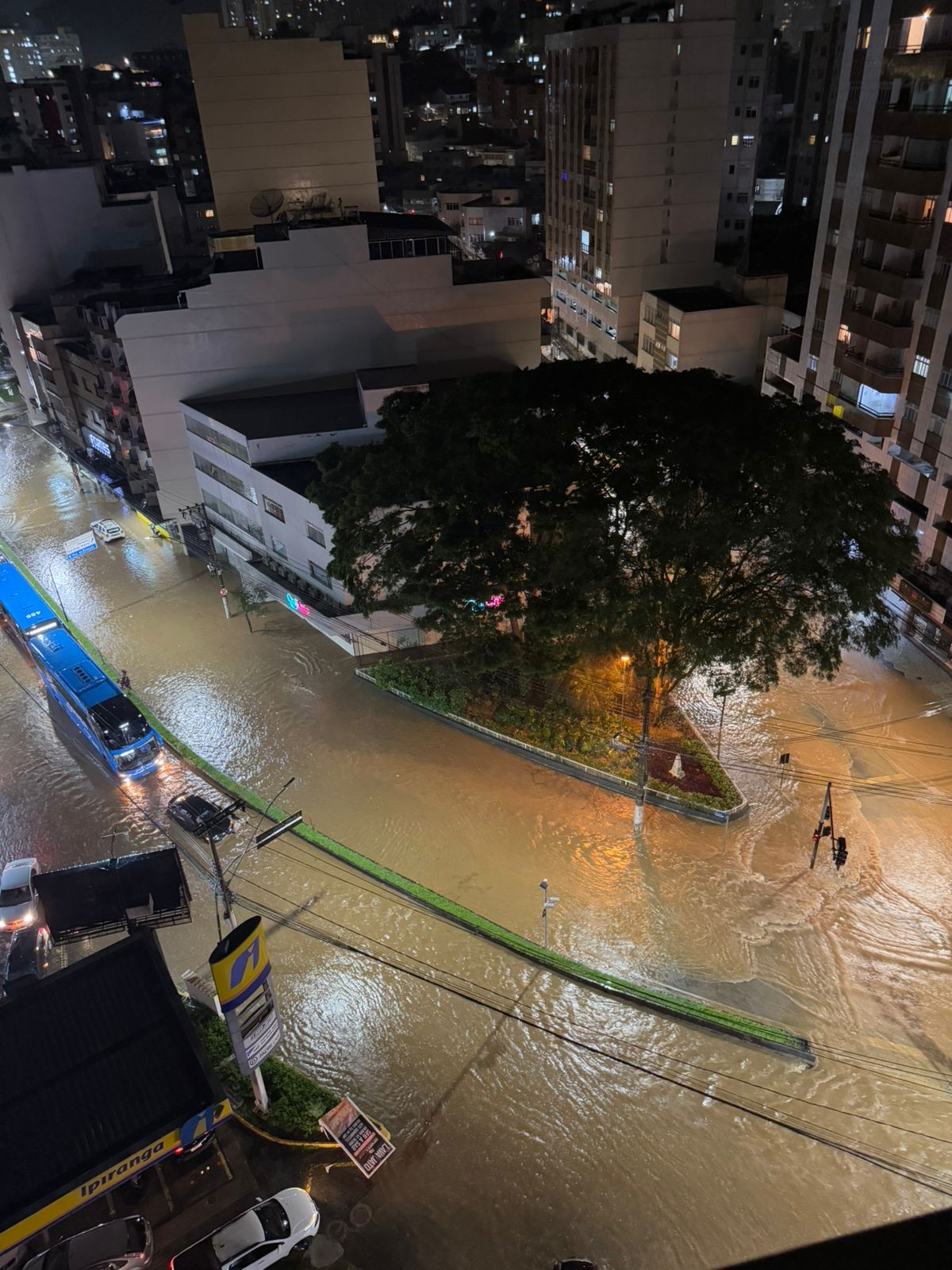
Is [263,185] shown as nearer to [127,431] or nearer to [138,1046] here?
[127,431]

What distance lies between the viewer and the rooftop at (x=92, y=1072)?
43.8 feet

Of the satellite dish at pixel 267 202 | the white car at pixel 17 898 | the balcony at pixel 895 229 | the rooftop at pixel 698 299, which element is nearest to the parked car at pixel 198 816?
the white car at pixel 17 898

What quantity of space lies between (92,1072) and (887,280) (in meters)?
33.5

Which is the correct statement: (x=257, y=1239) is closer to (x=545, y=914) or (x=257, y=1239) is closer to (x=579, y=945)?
(x=545, y=914)

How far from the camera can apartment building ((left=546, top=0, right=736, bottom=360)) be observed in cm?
4284

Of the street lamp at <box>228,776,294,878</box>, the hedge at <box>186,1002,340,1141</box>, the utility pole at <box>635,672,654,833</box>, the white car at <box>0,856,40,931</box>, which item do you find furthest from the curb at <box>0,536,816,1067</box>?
the white car at <box>0,856,40,931</box>

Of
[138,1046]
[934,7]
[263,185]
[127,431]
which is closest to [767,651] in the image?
[138,1046]

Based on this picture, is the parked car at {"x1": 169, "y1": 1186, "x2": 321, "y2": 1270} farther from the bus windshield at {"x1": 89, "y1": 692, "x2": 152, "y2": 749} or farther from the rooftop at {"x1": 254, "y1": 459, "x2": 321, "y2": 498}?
the rooftop at {"x1": 254, "y1": 459, "x2": 321, "y2": 498}

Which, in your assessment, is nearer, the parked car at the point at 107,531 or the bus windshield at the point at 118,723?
the bus windshield at the point at 118,723

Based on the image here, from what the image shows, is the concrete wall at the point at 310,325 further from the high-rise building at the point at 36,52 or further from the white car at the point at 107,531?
the high-rise building at the point at 36,52

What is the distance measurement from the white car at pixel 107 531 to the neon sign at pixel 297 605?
1359 cm

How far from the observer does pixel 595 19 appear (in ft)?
149

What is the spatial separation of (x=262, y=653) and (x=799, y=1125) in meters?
22.6

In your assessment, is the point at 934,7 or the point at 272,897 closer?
the point at 272,897
